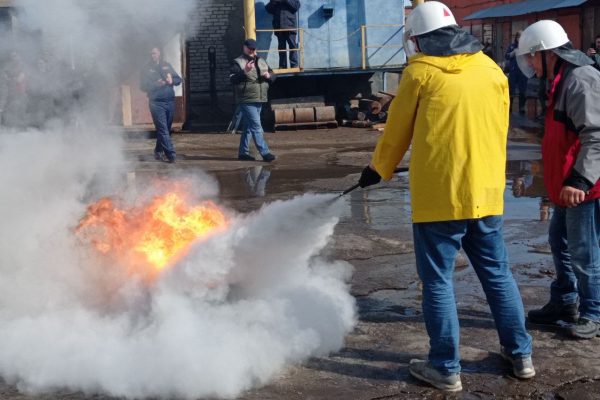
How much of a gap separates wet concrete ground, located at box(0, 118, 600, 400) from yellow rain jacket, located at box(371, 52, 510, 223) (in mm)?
927

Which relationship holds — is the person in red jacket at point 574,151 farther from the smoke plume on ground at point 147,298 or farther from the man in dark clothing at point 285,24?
the man in dark clothing at point 285,24

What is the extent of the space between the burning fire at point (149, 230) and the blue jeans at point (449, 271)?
151 centimetres

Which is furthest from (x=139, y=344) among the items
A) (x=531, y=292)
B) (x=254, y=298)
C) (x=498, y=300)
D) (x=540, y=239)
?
(x=540, y=239)

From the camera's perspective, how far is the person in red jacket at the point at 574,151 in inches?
176

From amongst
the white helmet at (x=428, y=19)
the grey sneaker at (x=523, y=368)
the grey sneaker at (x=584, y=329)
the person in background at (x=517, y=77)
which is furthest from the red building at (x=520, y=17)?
the grey sneaker at (x=523, y=368)

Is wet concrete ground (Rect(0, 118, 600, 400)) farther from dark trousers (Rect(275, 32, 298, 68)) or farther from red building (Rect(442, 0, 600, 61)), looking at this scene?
red building (Rect(442, 0, 600, 61))

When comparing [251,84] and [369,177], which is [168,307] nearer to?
[369,177]

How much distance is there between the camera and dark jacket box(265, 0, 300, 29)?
17.9 metres

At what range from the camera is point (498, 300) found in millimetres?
4223

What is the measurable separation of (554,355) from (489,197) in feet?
3.80

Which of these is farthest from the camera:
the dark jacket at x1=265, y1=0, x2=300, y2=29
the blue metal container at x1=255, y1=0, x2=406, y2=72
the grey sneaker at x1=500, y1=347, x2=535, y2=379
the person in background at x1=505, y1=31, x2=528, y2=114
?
the person in background at x1=505, y1=31, x2=528, y2=114

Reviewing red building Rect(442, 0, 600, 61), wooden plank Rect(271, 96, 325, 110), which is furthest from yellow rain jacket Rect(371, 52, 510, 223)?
red building Rect(442, 0, 600, 61)

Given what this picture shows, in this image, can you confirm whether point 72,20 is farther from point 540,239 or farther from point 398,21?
point 398,21

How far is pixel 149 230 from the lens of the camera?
5.11 metres
